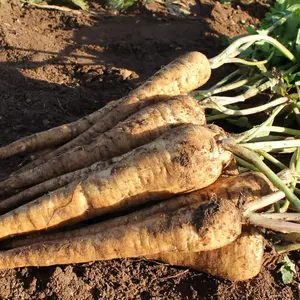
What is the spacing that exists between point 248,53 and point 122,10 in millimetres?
1880

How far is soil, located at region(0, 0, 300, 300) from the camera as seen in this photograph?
8.41 ft

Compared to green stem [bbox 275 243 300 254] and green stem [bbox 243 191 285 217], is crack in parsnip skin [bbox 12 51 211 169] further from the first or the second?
green stem [bbox 275 243 300 254]

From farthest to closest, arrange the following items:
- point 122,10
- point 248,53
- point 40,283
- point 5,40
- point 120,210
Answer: point 122,10 < point 5,40 < point 248,53 < point 120,210 < point 40,283

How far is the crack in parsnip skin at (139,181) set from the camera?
255 cm

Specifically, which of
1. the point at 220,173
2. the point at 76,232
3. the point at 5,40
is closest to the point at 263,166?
the point at 220,173

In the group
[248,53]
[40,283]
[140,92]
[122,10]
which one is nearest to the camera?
[40,283]

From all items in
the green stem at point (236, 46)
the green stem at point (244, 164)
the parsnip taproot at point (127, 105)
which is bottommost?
the green stem at point (244, 164)

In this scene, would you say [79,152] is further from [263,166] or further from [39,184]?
[263,166]

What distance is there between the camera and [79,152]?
2.93 metres

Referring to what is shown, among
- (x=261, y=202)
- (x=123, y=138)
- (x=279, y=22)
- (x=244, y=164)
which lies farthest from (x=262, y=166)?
(x=279, y=22)

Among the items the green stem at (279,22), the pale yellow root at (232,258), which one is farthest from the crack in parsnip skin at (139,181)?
the green stem at (279,22)

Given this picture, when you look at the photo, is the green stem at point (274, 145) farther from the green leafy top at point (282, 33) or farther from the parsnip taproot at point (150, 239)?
the green leafy top at point (282, 33)

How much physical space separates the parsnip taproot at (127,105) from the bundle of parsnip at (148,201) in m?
0.25

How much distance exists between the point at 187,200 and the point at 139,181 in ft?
1.00
